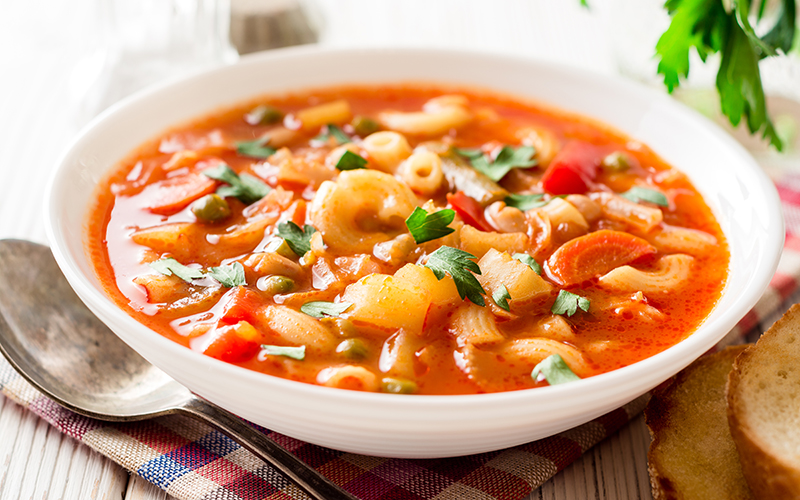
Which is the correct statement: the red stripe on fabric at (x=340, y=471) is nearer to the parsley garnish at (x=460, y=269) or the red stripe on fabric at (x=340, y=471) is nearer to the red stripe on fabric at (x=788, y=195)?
the parsley garnish at (x=460, y=269)

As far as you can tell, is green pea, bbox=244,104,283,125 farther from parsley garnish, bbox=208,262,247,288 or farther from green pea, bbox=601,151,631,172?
green pea, bbox=601,151,631,172

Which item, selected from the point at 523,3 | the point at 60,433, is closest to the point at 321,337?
the point at 60,433

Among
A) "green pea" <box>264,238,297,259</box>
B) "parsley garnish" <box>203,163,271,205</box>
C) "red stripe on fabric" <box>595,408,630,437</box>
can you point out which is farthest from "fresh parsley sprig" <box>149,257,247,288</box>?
"red stripe on fabric" <box>595,408,630,437</box>

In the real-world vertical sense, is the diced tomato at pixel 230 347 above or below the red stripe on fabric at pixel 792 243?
above

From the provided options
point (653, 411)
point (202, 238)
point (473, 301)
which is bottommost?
point (653, 411)

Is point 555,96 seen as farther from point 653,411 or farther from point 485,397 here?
point 485,397

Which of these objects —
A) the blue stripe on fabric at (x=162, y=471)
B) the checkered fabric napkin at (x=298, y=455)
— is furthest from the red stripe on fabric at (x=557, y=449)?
the blue stripe on fabric at (x=162, y=471)

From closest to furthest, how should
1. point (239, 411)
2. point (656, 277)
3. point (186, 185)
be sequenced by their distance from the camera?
point (239, 411) → point (656, 277) → point (186, 185)
